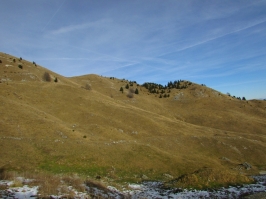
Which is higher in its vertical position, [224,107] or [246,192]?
[224,107]

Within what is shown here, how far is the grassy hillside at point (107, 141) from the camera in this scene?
30.2 meters

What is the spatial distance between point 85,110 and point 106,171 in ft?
113

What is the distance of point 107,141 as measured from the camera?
4431cm

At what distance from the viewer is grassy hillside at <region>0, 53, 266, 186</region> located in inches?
1188

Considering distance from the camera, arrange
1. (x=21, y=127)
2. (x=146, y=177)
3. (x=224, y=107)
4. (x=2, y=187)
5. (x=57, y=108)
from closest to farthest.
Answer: (x=2, y=187) < (x=146, y=177) < (x=21, y=127) < (x=57, y=108) < (x=224, y=107)

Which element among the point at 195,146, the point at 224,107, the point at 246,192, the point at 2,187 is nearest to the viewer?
the point at 2,187

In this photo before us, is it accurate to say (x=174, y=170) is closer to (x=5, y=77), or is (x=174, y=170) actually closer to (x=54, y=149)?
(x=54, y=149)

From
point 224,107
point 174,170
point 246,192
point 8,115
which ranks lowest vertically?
point 174,170

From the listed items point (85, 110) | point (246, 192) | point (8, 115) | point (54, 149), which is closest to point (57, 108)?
point (85, 110)

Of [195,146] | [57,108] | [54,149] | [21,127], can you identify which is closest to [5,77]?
[57,108]

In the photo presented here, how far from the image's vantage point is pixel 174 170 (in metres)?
35.1

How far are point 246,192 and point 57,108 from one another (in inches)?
2007

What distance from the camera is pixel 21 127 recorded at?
4075 centimetres

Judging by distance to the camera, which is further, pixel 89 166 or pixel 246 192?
pixel 89 166
